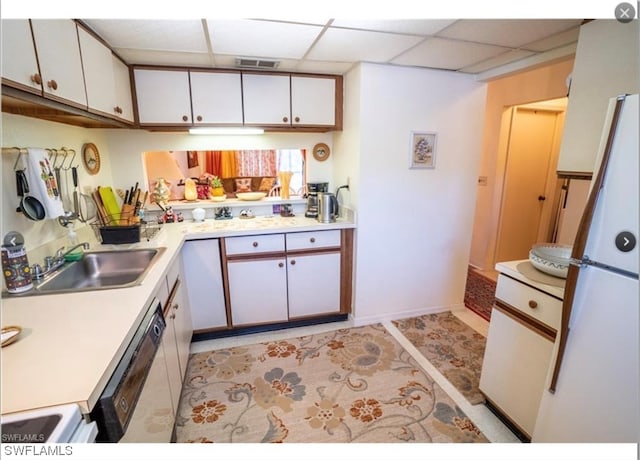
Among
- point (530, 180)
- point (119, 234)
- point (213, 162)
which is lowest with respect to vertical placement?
point (119, 234)

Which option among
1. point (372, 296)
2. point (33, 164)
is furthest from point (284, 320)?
point (33, 164)

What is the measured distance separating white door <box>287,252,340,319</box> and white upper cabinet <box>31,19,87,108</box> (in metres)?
1.70

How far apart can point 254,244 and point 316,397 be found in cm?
120

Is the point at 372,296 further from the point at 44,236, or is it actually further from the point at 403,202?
the point at 44,236

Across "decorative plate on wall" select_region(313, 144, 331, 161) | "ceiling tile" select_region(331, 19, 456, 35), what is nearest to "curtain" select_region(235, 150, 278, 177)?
"decorative plate on wall" select_region(313, 144, 331, 161)

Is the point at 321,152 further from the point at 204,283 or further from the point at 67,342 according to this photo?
the point at 67,342

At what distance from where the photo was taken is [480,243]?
13.1 feet

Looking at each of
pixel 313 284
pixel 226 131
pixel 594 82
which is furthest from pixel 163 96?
pixel 594 82

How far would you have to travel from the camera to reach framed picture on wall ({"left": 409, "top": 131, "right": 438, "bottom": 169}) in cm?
255

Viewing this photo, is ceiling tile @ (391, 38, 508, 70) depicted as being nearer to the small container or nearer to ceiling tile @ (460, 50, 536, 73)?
ceiling tile @ (460, 50, 536, 73)

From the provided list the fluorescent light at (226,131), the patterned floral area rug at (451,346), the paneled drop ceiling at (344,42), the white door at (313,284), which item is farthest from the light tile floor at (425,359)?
the paneled drop ceiling at (344,42)

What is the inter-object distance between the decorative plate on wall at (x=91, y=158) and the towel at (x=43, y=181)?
0.60 metres

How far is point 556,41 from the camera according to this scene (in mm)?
1902

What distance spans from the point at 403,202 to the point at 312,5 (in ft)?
5.43
